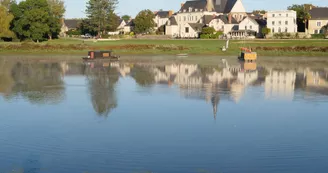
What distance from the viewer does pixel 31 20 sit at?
276 ft

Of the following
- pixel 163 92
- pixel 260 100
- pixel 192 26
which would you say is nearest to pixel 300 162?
pixel 260 100

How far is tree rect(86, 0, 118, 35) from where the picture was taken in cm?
10781

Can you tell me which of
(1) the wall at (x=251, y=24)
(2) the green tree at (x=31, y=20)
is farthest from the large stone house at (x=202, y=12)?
(2) the green tree at (x=31, y=20)

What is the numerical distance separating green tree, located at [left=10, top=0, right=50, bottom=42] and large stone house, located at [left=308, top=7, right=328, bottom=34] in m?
52.2

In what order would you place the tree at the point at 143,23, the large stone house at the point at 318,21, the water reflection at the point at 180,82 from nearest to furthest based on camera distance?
1. the water reflection at the point at 180,82
2. the large stone house at the point at 318,21
3. the tree at the point at 143,23

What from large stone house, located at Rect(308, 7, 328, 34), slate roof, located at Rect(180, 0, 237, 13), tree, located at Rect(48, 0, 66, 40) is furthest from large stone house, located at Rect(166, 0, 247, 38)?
tree, located at Rect(48, 0, 66, 40)

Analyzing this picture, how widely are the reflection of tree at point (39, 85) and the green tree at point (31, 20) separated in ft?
155

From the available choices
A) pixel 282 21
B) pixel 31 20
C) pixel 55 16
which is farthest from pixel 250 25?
pixel 31 20

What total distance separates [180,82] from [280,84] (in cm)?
610

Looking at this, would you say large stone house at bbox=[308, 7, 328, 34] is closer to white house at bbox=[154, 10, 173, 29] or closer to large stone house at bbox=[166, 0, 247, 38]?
large stone house at bbox=[166, 0, 247, 38]

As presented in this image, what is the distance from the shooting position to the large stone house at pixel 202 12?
377 feet

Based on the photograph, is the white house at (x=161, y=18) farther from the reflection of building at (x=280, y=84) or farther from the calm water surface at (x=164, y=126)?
the calm water surface at (x=164, y=126)

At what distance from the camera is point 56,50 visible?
65.2 m

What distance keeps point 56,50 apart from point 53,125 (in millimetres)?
50052
